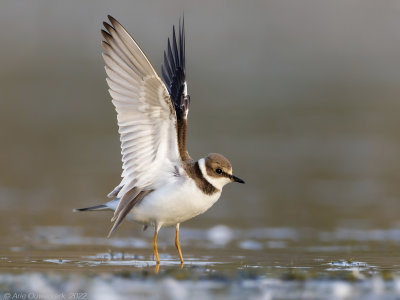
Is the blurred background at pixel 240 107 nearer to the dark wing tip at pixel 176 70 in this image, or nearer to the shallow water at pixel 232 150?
the shallow water at pixel 232 150

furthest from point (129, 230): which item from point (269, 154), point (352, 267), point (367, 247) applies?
point (269, 154)

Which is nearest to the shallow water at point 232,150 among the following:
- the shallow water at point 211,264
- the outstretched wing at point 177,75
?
the shallow water at point 211,264

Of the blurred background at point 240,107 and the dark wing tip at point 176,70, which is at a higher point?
the blurred background at point 240,107

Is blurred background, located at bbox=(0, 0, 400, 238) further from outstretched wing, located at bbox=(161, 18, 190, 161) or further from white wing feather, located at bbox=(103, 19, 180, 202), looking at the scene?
white wing feather, located at bbox=(103, 19, 180, 202)

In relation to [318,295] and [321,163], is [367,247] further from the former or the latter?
[321,163]

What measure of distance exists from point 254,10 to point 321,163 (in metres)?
23.3

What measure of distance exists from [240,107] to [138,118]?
58.8 ft

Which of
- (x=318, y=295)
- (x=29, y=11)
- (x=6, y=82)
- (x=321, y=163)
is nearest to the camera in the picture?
(x=318, y=295)

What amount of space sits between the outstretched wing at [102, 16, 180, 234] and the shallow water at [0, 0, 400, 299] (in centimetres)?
90

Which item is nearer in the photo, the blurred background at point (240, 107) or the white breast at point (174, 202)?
the white breast at point (174, 202)

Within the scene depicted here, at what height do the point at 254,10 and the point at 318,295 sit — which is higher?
the point at 254,10

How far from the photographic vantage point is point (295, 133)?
23344 mm

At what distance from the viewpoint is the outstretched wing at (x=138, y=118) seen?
959cm

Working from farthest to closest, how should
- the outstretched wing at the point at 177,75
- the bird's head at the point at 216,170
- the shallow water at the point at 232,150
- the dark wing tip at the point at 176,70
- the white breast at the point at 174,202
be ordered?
the dark wing tip at the point at 176,70
the outstretched wing at the point at 177,75
the bird's head at the point at 216,170
the white breast at the point at 174,202
the shallow water at the point at 232,150
